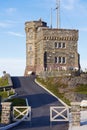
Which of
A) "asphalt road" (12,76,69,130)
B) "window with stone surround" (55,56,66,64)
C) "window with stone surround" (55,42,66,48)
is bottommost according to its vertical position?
"asphalt road" (12,76,69,130)

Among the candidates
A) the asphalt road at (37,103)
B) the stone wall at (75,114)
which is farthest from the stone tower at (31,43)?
the stone wall at (75,114)

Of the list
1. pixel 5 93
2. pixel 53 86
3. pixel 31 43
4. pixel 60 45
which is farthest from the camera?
pixel 31 43

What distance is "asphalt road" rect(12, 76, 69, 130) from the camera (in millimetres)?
28688

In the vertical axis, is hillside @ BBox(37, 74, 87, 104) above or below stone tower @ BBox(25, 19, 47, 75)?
below

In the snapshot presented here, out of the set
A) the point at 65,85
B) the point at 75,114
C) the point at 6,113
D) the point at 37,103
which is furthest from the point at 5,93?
the point at 75,114

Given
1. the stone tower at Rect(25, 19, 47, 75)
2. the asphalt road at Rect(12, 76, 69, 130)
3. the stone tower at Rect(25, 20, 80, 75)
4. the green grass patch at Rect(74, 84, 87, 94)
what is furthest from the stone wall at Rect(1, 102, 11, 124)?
the stone tower at Rect(25, 19, 47, 75)

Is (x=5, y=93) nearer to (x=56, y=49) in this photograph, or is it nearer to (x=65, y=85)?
(x=65, y=85)

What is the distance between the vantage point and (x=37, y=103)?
44.9 m

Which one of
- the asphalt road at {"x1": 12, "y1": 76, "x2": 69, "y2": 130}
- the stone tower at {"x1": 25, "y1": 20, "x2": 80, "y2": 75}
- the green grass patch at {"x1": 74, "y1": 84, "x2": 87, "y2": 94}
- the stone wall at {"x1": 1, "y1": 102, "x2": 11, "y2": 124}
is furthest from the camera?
the stone tower at {"x1": 25, "y1": 20, "x2": 80, "y2": 75}

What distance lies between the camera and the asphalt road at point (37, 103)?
28688mm

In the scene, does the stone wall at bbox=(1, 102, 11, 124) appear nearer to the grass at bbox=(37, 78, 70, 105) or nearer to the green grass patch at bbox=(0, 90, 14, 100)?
the grass at bbox=(37, 78, 70, 105)

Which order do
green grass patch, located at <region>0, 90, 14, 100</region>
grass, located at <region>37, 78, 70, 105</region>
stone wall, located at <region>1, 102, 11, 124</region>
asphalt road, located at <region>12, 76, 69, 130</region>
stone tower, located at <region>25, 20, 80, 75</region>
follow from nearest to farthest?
asphalt road, located at <region>12, 76, 69, 130</region> → stone wall, located at <region>1, 102, 11, 124</region> → green grass patch, located at <region>0, 90, 14, 100</region> → grass, located at <region>37, 78, 70, 105</region> → stone tower, located at <region>25, 20, 80, 75</region>

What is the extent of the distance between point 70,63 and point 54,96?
31.5 metres

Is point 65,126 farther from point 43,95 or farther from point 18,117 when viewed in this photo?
point 43,95
